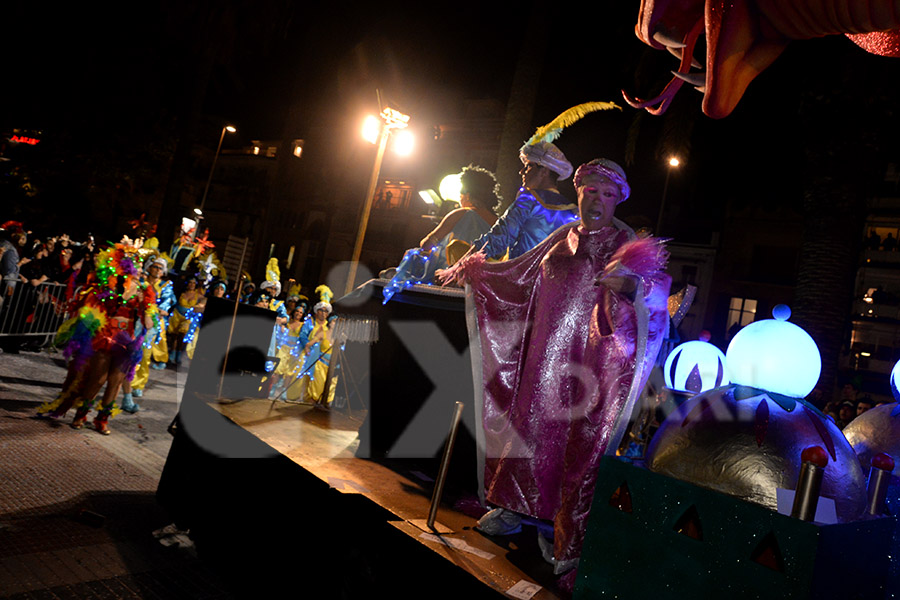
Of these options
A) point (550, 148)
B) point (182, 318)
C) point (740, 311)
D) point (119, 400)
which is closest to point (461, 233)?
point (550, 148)

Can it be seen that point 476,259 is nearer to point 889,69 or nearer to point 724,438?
point 724,438

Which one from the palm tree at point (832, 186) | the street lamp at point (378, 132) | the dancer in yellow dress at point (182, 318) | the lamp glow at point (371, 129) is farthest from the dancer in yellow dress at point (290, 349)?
the palm tree at point (832, 186)

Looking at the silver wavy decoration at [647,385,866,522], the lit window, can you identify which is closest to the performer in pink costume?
the silver wavy decoration at [647,385,866,522]

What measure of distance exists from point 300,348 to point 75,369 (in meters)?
3.94

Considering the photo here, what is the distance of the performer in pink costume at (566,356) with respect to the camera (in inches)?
120

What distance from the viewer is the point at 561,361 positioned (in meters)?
3.39

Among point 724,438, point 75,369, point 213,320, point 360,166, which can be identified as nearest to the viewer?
point 724,438

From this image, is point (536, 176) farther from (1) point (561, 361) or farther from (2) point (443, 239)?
(1) point (561, 361)

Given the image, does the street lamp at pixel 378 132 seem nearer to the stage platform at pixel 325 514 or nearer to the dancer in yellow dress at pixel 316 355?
the dancer in yellow dress at pixel 316 355

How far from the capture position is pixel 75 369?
7.47 meters

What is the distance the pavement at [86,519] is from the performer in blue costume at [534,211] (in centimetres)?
338

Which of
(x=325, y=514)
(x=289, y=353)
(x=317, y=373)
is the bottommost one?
(x=325, y=514)

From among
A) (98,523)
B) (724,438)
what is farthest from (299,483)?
(724,438)

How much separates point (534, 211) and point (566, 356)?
4.33 feet
